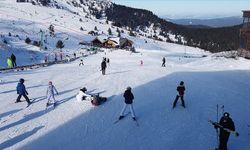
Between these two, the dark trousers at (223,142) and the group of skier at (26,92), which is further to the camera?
the group of skier at (26,92)

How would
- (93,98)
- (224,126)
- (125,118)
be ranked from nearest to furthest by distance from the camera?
(224,126)
(125,118)
(93,98)

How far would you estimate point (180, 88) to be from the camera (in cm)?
→ 2155

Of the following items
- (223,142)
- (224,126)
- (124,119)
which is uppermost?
(224,126)

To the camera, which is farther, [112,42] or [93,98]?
[112,42]

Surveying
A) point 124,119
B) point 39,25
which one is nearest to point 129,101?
point 124,119

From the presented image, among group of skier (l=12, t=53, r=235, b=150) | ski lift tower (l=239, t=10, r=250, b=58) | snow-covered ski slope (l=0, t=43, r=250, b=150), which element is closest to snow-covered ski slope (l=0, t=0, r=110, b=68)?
ski lift tower (l=239, t=10, r=250, b=58)

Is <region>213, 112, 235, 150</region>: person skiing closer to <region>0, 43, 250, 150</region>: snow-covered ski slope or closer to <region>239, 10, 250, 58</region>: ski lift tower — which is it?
<region>0, 43, 250, 150</region>: snow-covered ski slope

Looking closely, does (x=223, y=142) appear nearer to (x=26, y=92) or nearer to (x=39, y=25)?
(x=26, y=92)

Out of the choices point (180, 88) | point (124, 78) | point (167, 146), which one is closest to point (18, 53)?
point (124, 78)

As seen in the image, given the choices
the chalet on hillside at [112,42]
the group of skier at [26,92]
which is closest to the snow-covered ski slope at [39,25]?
the chalet on hillside at [112,42]

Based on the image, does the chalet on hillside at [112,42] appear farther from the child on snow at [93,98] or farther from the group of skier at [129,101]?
the group of skier at [129,101]

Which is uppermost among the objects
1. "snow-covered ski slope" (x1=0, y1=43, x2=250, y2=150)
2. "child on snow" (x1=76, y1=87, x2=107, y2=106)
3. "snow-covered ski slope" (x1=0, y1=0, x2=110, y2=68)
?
"snow-covered ski slope" (x1=0, y1=0, x2=110, y2=68)

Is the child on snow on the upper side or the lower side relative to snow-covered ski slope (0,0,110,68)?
lower

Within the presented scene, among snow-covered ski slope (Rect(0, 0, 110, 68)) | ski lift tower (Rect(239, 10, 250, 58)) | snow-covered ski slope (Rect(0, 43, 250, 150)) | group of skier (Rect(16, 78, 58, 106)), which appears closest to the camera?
snow-covered ski slope (Rect(0, 43, 250, 150))
